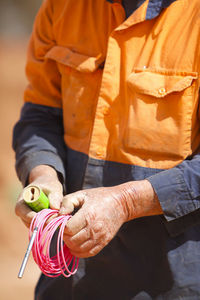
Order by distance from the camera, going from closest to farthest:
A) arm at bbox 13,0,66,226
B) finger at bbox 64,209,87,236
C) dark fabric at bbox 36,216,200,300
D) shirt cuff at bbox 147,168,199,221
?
1. finger at bbox 64,209,87,236
2. shirt cuff at bbox 147,168,199,221
3. dark fabric at bbox 36,216,200,300
4. arm at bbox 13,0,66,226

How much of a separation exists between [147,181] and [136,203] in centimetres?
10

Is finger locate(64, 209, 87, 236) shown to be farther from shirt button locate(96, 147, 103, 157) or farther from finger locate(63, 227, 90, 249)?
shirt button locate(96, 147, 103, 157)

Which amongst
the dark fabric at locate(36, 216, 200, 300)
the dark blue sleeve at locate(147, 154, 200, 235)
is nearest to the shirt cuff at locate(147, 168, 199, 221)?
the dark blue sleeve at locate(147, 154, 200, 235)

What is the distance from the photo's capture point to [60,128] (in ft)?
7.99

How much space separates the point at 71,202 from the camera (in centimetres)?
179

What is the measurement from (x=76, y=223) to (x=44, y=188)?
10.9 inches

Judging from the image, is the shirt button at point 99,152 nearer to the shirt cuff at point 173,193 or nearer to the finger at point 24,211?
the shirt cuff at point 173,193

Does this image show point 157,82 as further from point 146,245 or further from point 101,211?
point 146,245

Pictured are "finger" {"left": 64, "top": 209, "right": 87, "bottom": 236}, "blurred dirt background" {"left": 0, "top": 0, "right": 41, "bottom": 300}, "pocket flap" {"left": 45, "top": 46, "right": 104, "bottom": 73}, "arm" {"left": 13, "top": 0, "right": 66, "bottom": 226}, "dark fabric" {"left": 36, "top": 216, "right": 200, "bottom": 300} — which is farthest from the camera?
"blurred dirt background" {"left": 0, "top": 0, "right": 41, "bottom": 300}

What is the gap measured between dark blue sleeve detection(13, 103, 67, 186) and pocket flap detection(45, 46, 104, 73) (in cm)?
30

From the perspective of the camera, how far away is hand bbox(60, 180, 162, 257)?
5.76 ft

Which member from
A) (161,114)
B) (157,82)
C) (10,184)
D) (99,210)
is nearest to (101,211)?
(99,210)

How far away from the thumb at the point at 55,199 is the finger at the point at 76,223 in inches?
5.2

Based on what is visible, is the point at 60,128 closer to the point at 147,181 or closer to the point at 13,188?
the point at 147,181
